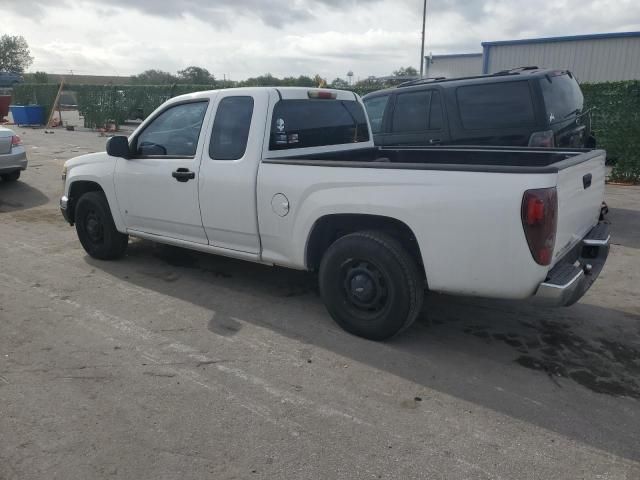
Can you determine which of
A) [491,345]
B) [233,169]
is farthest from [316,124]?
[491,345]

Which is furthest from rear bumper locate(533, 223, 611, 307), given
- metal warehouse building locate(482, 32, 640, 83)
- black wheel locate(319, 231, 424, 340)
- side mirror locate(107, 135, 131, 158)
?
metal warehouse building locate(482, 32, 640, 83)

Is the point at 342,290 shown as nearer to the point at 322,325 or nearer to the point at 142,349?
the point at 322,325

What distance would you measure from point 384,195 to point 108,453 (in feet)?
7.37

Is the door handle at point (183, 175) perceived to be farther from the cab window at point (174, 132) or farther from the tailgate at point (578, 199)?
the tailgate at point (578, 199)

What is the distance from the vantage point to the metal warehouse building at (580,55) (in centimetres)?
1920

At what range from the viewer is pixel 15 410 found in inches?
→ 129

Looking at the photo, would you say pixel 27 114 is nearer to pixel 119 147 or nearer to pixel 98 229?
pixel 98 229

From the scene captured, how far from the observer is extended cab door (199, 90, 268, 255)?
454 cm

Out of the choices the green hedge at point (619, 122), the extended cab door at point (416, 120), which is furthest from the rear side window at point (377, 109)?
the green hedge at point (619, 122)

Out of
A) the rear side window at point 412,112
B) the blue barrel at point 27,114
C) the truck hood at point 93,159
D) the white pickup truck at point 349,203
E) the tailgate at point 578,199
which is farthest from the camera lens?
the blue barrel at point 27,114

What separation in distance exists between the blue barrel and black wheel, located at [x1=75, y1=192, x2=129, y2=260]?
23227 millimetres

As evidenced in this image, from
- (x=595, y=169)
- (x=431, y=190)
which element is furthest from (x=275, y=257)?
(x=595, y=169)

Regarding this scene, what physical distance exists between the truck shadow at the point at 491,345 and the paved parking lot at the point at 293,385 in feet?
0.05

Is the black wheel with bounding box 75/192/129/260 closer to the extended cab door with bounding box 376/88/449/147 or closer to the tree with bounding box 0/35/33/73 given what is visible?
the extended cab door with bounding box 376/88/449/147
